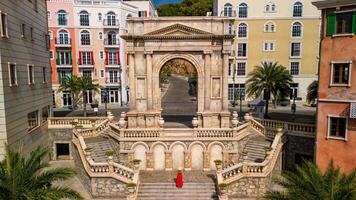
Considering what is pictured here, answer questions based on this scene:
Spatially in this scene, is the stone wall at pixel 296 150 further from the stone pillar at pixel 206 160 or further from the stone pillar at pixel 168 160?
the stone pillar at pixel 168 160

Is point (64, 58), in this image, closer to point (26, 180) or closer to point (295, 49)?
point (26, 180)

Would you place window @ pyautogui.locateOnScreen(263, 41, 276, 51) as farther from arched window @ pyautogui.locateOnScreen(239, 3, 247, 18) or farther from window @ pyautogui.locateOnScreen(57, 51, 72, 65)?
window @ pyautogui.locateOnScreen(57, 51, 72, 65)

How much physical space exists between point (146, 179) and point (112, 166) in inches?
137

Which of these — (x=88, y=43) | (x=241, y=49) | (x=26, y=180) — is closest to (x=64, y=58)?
(x=88, y=43)

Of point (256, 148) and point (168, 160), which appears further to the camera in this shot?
→ point (256, 148)

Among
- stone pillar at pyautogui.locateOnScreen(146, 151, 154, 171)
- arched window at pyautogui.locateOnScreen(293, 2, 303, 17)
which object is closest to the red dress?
stone pillar at pyautogui.locateOnScreen(146, 151, 154, 171)

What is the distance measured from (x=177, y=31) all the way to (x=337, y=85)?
1539 centimetres

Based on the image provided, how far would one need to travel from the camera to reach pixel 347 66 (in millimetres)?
19281

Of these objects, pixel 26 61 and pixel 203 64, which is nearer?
pixel 26 61

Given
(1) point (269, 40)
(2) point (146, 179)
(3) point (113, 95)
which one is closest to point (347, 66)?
(2) point (146, 179)

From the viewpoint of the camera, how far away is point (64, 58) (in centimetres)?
5328

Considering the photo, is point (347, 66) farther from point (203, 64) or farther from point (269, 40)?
point (269, 40)

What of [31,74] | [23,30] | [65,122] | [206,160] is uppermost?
[23,30]

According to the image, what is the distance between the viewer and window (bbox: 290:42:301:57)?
176 feet
